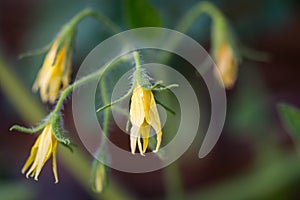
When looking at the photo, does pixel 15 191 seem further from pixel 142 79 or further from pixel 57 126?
pixel 142 79

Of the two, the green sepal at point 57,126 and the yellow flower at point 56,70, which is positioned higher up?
the yellow flower at point 56,70

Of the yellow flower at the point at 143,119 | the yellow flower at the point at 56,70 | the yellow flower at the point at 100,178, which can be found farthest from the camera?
the yellow flower at the point at 56,70

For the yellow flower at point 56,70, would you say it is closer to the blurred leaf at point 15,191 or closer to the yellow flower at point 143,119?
the yellow flower at point 143,119

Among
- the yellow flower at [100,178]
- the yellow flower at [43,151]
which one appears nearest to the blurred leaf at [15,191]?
the yellow flower at [100,178]

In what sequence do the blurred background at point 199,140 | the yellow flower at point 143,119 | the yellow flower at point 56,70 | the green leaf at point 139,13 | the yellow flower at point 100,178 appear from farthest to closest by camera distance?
the blurred background at point 199,140
the green leaf at point 139,13
the yellow flower at point 56,70
the yellow flower at point 100,178
the yellow flower at point 143,119

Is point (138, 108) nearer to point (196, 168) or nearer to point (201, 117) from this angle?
point (201, 117)

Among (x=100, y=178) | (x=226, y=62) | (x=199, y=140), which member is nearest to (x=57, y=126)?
(x=100, y=178)

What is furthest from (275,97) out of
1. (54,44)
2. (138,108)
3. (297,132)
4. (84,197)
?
(138,108)
